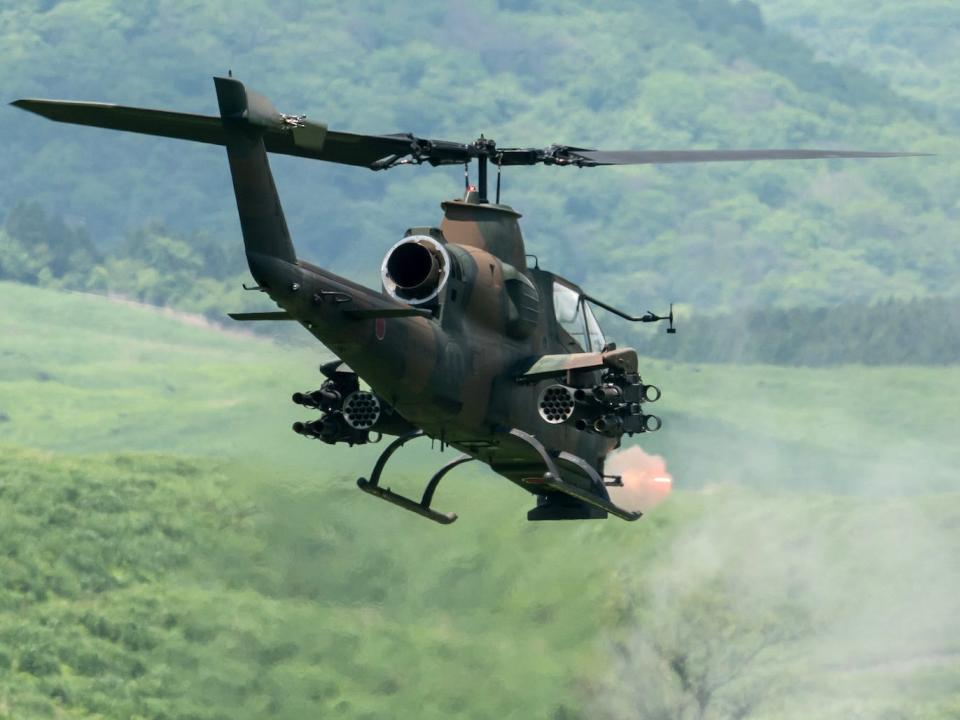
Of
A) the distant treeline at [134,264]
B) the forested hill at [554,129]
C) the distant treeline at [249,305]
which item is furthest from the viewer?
the forested hill at [554,129]

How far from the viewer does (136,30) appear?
137m

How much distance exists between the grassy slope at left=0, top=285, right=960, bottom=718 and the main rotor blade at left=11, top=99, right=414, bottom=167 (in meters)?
21.9

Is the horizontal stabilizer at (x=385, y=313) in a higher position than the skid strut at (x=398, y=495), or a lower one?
higher

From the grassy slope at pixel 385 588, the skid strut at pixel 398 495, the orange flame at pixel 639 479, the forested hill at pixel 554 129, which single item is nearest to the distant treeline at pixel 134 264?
the forested hill at pixel 554 129

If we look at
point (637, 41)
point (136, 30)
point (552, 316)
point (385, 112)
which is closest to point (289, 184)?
point (385, 112)

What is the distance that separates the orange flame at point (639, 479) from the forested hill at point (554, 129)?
75.3 m

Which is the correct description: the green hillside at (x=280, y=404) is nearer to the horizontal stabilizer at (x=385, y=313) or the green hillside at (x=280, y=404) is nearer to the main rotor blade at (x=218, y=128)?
the main rotor blade at (x=218, y=128)

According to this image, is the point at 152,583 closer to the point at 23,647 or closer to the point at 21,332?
the point at 23,647

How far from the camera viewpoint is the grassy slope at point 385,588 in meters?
44.4

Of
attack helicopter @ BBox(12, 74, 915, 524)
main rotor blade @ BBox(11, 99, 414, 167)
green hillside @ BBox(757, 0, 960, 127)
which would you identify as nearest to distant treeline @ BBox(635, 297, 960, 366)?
attack helicopter @ BBox(12, 74, 915, 524)

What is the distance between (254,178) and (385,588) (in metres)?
26.3

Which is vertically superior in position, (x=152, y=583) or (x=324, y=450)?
(x=324, y=450)

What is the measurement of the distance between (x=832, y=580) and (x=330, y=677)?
1238 cm

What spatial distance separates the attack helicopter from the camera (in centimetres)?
2092
